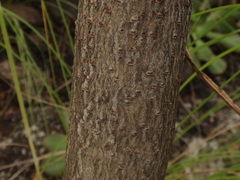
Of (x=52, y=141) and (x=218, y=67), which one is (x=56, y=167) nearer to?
(x=52, y=141)

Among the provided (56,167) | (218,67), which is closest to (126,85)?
(56,167)

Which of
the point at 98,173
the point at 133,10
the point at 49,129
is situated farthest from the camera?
the point at 49,129

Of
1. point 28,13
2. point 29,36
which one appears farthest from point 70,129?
point 28,13

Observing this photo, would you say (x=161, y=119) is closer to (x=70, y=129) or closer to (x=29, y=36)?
(x=70, y=129)

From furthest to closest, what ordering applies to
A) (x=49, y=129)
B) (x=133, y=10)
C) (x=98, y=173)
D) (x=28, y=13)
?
(x=28, y=13) < (x=49, y=129) < (x=98, y=173) < (x=133, y=10)

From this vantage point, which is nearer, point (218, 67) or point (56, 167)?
point (56, 167)

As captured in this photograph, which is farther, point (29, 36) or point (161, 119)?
point (29, 36)

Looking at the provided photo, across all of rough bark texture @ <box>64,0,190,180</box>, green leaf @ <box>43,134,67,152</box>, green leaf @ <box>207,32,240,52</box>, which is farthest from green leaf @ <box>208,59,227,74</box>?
rough bark texture @ <box>64,0,190,180</box>

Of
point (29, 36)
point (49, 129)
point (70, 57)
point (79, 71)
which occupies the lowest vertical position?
point (49, 129)
